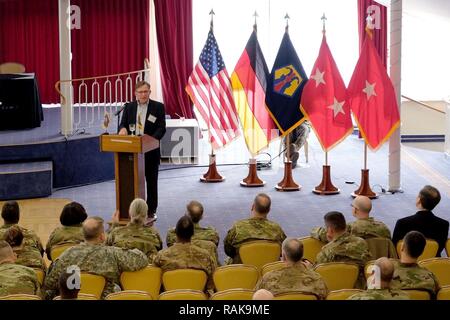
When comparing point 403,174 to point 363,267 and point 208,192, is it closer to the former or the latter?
point 208,192

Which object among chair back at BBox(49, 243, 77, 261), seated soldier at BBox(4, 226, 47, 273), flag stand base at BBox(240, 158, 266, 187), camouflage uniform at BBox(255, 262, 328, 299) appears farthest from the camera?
flag stand base at BBox(240, 158, 266, 187)

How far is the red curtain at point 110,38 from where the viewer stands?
17.8 meters

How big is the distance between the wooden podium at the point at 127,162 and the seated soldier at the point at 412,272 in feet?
13.9

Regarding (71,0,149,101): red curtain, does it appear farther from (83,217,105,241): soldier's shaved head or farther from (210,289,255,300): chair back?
(210,289,255,300): chair back

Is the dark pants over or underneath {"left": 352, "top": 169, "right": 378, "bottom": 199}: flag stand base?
over

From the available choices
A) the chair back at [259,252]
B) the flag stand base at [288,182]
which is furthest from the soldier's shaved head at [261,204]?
the flag stand base at [288,182]

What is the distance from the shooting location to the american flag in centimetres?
1296

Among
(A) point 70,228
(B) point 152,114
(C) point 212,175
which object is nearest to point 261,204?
(A) point 70,228

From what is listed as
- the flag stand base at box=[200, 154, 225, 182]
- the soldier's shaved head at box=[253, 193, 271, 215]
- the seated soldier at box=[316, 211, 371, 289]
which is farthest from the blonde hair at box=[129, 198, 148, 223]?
the flag stand base at box=[200, 154, 225, 182]

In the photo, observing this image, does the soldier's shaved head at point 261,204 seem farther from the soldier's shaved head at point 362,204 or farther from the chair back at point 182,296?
the chair back at point 182,296

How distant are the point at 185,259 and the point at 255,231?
1.05 meters

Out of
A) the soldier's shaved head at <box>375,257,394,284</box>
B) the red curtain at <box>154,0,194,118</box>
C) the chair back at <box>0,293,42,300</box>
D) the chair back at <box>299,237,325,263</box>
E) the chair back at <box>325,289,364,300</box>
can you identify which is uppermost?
the red curtain at <box>154,0,194,118</box>

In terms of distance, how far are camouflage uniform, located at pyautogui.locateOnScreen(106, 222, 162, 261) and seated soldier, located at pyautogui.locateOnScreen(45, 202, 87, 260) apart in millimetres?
285

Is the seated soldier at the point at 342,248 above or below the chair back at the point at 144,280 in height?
above
